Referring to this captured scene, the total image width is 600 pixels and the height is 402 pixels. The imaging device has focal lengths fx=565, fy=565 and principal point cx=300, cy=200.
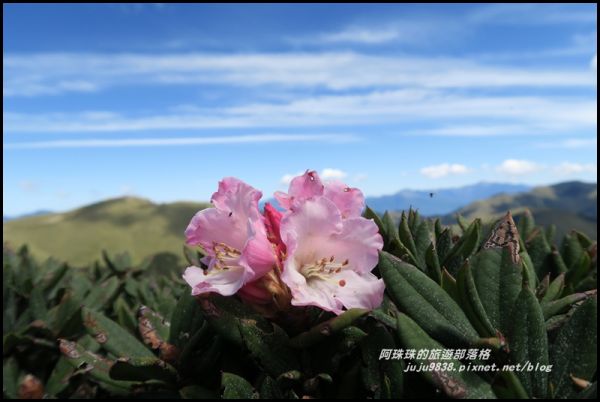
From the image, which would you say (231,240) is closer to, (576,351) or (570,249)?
(576,351)

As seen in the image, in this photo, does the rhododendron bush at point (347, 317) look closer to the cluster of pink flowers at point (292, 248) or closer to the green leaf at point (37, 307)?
the cluster of pink flowers at point (292, 248)

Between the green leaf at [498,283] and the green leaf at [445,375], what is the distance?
8.9 inches

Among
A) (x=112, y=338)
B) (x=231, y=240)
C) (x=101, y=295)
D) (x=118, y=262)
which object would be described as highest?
(x=231, y=240)

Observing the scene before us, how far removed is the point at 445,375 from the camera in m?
1.59

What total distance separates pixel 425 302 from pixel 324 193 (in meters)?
0.51

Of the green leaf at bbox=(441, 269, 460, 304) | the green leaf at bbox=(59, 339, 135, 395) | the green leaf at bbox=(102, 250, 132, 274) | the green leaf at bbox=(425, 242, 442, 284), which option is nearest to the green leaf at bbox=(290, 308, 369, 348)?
the green leaf at bbox=(441, 269, 460, 304)

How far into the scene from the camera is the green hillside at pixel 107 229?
6556 centimetres

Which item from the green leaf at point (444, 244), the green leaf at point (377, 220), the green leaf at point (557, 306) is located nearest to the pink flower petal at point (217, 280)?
the green leaf at point (377, 220)

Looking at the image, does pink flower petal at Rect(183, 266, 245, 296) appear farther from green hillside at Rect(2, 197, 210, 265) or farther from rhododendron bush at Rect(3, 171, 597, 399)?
green hillside at Rect(2, 197, 210, 265)

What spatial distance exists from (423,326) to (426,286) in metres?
0.13

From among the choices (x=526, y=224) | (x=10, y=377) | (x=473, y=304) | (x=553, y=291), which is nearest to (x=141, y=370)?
(x=473, y=304)

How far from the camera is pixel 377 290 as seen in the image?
5.94 ft

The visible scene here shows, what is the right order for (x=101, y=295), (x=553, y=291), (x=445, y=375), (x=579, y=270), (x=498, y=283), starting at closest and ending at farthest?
(x=445, y=375) → (x=498, y=283) → (x=553, y=291) → (x=579, y=270) → (x=101, y=295)

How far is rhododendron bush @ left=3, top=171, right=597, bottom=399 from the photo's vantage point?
1660 millimetres
